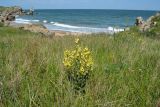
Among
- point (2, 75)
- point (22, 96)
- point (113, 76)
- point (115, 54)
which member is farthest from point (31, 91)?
point (115, 54)

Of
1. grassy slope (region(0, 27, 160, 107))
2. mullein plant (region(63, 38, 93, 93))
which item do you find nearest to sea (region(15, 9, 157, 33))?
grassy slope (region(0, 27, 160, 107))

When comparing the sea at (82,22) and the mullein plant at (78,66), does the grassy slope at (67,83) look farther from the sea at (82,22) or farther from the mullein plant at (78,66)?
the sea at (82,22)

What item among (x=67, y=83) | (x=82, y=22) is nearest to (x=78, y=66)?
(x=67, y=83)

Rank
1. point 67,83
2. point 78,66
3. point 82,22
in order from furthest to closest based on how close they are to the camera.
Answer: point 82,22 < point 78,66 < point 67,83

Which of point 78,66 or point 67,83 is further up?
point 78,66

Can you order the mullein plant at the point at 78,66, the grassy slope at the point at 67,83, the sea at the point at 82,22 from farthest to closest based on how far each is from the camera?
the sea at the point at 82,22
the mullein plant at the point at 78,66
the grassy slope at the point at 67,83

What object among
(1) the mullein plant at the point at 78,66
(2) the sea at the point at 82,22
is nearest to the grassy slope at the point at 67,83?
(1) the mullein plant at the point at 78,66

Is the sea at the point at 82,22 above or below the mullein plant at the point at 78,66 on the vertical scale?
below

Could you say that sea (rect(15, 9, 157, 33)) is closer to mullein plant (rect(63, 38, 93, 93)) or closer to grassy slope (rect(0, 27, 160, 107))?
grassy slope (rect(0, 27, 160, 107))

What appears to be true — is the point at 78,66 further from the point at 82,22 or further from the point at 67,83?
the point at 82,22

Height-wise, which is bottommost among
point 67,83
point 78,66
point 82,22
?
point 82,22

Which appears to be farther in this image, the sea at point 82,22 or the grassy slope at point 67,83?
the sea at point 82,22

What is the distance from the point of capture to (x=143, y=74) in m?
4.65

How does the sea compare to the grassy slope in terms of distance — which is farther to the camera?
the sea
